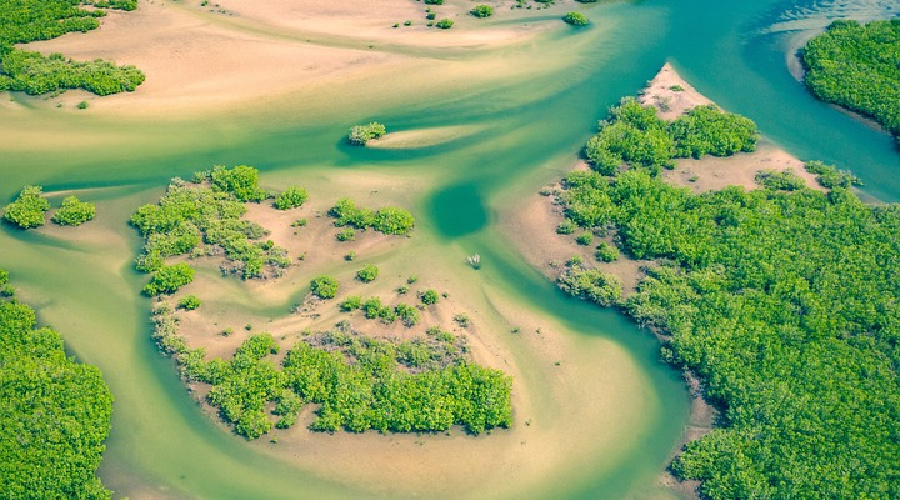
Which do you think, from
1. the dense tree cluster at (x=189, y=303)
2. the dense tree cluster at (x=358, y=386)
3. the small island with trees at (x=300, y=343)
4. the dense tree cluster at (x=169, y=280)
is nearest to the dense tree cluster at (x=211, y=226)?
the small island with trees at (x=300, y=343)

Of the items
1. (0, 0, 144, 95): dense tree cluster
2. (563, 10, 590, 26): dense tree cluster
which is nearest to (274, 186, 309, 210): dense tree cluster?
(0, 0, 144, 95): dense tree cluster

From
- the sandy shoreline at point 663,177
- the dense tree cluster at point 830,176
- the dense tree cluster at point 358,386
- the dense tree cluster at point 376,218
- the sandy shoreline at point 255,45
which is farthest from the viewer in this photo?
the sandy shoreline at point 255,45

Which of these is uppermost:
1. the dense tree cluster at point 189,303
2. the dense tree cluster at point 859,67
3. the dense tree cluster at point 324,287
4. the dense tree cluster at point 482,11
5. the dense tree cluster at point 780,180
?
the dense tree cluster at point 859,67

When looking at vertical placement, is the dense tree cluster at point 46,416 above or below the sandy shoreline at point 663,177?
below

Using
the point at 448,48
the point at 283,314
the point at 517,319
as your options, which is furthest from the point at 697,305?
the point at 448,48

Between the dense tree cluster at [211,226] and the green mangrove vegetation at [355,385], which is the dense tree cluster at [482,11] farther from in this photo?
the green mangrove vegetation at [355,385]

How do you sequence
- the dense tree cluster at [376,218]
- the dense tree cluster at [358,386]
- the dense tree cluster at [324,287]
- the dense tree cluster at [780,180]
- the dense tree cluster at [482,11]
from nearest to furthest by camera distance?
the dense tree cluster at [358,386] → the dense tree cluster at [324,287] → the dense tree cluster at [376,218] → the dense tree cluster at [780,180] → the dense tree cluster at [482,11]

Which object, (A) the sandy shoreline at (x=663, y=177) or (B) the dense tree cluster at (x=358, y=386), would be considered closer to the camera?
(B) the dense tree cluster at (x=358, y=386)
